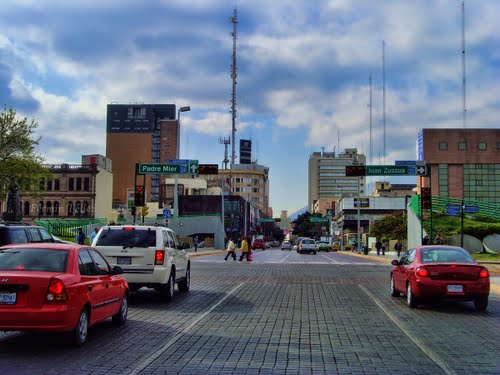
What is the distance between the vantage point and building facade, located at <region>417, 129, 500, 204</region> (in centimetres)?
8762

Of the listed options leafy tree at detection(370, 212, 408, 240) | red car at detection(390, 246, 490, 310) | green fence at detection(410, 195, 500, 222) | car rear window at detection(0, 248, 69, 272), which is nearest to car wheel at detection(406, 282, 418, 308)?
red car at detection(390, 246, 490, 310)

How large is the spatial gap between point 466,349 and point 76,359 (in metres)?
5.61

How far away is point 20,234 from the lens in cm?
1541

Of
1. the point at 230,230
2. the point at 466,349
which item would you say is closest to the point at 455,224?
the point at 466,349

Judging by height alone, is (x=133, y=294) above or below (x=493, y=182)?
below

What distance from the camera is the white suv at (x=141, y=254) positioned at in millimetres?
14945

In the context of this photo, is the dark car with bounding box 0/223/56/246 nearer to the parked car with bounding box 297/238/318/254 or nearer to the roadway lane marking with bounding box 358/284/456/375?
the roadway lane marking with bounding box 358/284/456/375

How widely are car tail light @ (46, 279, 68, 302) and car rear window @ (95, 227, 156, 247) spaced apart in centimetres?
674

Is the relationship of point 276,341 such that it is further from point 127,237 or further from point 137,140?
point 137,140

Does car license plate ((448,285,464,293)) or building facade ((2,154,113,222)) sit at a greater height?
building facade ((2,154,113,222))

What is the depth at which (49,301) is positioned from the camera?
8406 mm

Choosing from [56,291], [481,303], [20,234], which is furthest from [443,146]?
[56,291]

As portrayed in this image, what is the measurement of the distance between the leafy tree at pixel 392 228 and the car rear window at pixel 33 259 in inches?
2459

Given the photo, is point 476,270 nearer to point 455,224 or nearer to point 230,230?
point 455,224
